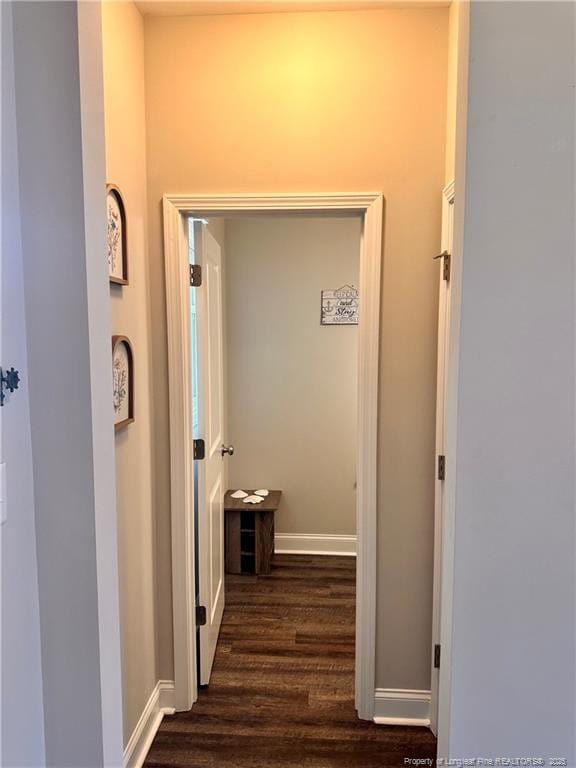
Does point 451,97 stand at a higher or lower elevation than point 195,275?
higher

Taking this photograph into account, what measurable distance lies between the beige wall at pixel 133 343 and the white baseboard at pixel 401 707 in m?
0.94

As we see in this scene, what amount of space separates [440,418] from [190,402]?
0.99m

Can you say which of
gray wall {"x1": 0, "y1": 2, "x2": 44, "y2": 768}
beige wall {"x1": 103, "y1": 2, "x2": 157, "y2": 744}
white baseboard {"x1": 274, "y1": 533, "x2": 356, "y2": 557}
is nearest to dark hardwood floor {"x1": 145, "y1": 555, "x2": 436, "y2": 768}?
beige wall {"x1": 103, "y1": 2, "x2": 157, "y2": 744}

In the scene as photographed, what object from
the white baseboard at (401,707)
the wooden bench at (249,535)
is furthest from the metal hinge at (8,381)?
the wooden bench at (249,535)

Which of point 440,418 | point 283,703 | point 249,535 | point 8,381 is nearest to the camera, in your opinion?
point 8,381

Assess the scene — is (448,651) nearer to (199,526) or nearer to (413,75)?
(199,526)

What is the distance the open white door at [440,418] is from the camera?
1.74m

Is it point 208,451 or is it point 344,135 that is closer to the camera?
point 344,135

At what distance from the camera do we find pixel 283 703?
209cm

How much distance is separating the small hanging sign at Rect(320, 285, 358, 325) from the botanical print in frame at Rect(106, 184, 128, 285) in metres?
1.91

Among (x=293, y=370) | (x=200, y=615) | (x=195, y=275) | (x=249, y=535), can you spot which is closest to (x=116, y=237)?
(x=195, y=275)

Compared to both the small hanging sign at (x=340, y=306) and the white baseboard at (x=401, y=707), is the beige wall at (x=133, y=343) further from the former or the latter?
the small hanging sign at (x=340, y=306)

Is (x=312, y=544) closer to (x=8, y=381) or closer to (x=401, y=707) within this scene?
(x=401, y=707)

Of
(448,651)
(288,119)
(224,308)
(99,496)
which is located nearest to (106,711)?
(99,496)
